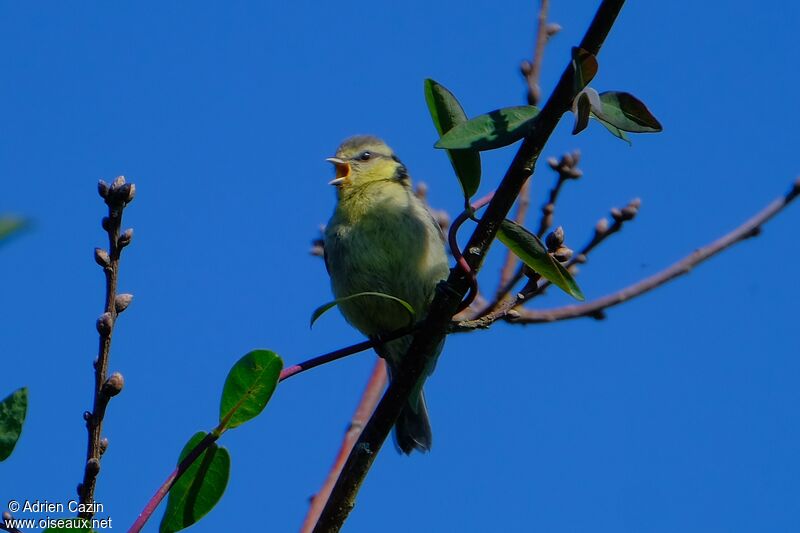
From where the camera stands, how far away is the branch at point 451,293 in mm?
1868

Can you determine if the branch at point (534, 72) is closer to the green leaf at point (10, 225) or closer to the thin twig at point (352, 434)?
the thin twig at point (352, 434)

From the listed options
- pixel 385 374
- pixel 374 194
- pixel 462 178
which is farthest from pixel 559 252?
pixel 374 194

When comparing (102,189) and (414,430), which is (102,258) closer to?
(102,189)

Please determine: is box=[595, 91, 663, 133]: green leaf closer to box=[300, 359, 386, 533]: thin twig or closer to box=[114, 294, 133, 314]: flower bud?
box=[114, 294, 133, 314]: flower bud

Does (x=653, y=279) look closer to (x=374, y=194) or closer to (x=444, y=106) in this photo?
(x=374, y=194)

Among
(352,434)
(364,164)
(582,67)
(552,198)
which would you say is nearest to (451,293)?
(582,67)

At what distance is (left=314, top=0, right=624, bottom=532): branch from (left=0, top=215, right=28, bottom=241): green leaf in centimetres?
122

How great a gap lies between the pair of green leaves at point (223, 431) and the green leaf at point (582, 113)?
2.54ft

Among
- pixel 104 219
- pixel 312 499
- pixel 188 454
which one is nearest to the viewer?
pixel 104 219

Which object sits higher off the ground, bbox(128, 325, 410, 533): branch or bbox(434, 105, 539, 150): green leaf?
bbox(434, 105, 539, 150): green leaf

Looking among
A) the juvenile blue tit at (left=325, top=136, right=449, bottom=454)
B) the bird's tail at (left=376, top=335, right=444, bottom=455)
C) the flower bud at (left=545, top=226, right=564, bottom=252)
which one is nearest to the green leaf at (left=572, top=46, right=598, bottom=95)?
the flower bud at (left=545, top=226, right=564, bottom=252)

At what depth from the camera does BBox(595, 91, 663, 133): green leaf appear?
6.14 feet

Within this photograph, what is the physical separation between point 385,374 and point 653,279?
1.23 m

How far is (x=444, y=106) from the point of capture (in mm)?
2217
